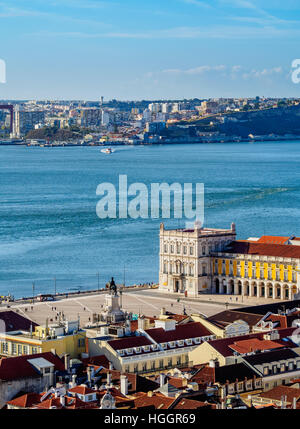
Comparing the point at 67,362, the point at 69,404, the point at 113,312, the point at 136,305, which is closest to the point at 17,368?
the point at 67,362

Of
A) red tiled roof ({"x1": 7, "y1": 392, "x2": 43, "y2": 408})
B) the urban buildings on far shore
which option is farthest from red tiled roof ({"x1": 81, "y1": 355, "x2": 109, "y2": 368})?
the urban buildings on far shore

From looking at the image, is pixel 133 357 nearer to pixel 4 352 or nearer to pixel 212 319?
pixel 4 352

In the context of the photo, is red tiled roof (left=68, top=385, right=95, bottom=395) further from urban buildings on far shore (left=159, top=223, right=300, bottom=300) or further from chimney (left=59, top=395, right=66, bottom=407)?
urban buildings on far shore (left=159, top=223, right=300, bottom=300)

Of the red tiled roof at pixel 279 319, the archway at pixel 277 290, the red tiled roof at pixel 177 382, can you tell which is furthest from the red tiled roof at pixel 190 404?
the archway at pixel 277 290

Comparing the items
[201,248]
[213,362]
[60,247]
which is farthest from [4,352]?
[60,247]

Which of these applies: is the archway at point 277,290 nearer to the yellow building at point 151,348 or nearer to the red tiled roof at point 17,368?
the yellow building at point 151,348

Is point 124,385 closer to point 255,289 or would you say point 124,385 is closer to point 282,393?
point 282,393
